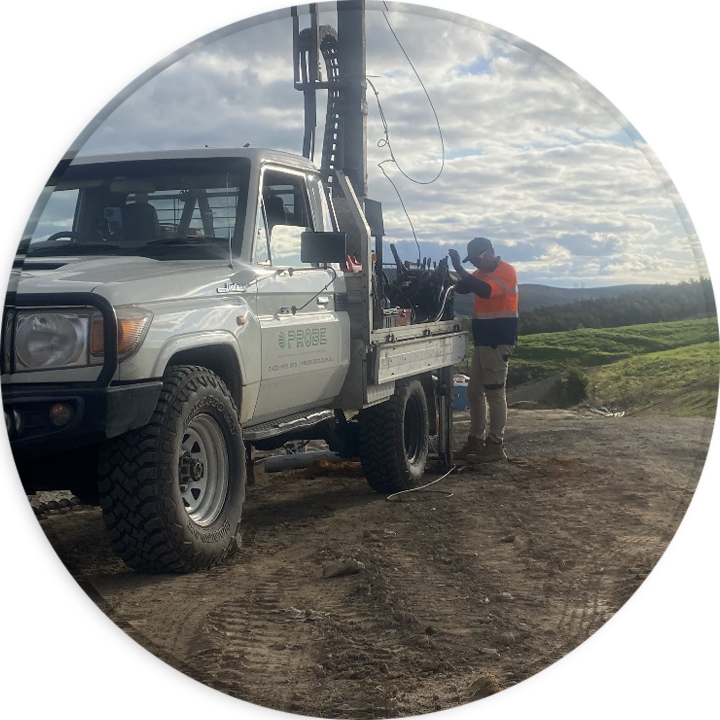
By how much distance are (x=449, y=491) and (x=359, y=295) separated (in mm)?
1990

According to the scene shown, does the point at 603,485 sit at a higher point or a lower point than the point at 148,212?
lower

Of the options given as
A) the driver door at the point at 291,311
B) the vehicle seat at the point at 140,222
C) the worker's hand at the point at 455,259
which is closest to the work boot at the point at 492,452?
the driver door at the point at 291,311

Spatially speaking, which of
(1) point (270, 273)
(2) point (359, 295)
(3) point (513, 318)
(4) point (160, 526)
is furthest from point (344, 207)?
(4) point (160, 526)

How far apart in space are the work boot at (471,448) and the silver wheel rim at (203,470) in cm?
429

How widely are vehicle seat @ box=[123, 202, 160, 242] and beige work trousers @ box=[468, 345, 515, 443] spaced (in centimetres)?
280

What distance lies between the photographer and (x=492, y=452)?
9.13m

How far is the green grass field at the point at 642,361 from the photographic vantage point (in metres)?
5.09

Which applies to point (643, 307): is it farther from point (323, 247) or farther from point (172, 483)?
point (172, 483)

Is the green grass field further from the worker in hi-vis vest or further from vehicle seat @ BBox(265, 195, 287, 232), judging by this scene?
vehicle seat @ BBox(265, 195, 287, 232)

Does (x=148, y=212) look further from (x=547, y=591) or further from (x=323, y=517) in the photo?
(x=547, y=591)

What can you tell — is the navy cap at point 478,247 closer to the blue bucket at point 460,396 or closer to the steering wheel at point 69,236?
the steering wheel at point 69,236

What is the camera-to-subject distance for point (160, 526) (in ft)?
16.0

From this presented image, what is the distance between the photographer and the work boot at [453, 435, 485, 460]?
935 cm

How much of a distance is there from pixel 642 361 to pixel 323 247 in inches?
81.6
